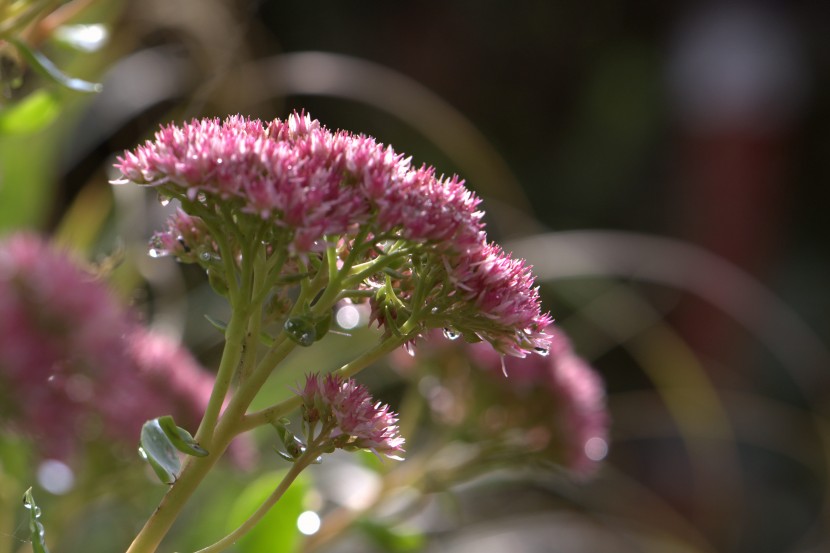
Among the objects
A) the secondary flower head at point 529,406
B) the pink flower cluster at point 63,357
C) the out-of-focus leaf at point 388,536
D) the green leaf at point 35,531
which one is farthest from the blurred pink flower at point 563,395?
the green leaf at point 35,531

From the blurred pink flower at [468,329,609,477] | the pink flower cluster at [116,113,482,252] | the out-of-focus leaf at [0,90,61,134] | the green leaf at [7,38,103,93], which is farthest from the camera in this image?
the blurred pink flower at [468,329,609,477]

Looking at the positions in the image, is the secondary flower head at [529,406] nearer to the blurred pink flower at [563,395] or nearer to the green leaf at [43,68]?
the blurred pink flower at [563,395]

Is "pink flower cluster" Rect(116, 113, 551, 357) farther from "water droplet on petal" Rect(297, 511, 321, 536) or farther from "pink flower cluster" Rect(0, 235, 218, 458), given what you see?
"water droplet on petal" Rect(297, 511, 321, 536)

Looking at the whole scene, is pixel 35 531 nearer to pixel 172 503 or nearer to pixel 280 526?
pixel 172 503

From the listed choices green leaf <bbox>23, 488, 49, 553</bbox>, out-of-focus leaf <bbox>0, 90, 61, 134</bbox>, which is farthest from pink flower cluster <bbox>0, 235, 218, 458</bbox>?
green leaf <bbox>23, 488, 49, 553</bbox>

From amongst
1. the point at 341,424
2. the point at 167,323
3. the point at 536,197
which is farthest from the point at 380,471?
the point at 536,197

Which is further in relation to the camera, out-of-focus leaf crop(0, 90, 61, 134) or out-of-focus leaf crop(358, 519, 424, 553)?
out-of-focus leaf crop(358, 519, 424, 553)

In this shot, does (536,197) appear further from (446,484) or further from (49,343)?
(49,343)
